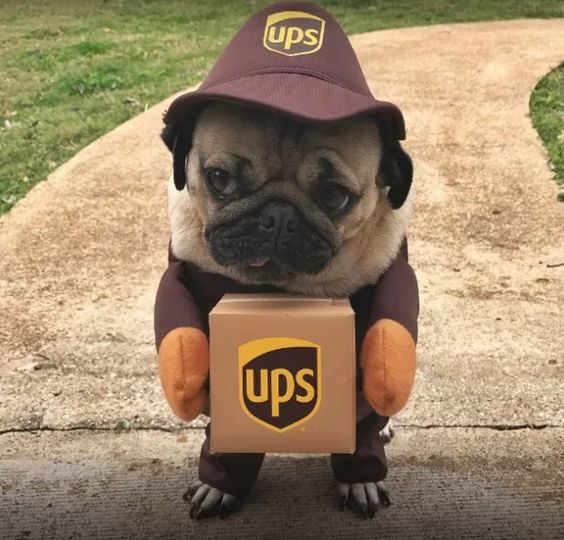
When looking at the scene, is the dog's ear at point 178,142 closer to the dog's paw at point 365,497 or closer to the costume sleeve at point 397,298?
the costume sleeve at point 397,298

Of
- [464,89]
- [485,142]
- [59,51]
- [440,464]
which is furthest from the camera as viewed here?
[59,51]

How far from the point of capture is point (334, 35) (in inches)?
77.8

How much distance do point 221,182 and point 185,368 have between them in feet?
1.53

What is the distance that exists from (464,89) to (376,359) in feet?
18.0

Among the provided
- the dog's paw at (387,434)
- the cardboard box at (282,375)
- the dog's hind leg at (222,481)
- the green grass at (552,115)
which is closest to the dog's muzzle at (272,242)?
the cardboard box at (282,375)

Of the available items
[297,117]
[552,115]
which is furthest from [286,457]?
[552,115]

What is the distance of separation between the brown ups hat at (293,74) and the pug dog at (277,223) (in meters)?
0.05

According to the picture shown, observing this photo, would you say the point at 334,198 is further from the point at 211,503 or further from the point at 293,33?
the point at 211,503

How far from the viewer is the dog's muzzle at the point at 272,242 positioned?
1.79m

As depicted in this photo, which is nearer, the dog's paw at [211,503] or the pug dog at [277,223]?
the pug dog at [277,223]

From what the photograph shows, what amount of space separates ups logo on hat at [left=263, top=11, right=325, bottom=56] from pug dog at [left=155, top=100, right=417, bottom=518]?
0.22 metres

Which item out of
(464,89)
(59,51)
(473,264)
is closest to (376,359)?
(473,264)

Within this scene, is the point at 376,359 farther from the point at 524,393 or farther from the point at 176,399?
the point at 524,393

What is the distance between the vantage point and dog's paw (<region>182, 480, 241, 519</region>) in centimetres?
237
